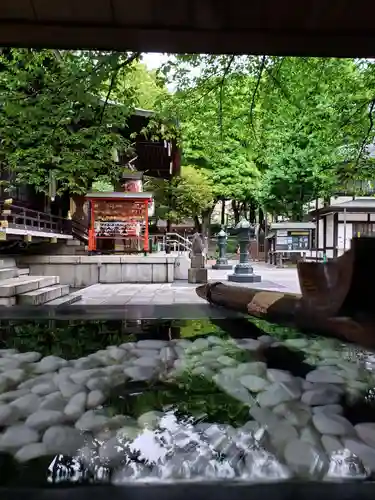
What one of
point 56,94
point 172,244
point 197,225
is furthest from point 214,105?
point 197,225

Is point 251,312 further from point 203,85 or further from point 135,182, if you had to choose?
point 135,182

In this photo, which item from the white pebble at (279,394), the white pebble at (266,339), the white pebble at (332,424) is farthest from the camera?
the white pebble at (266,339)

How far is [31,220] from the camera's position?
34.4ft

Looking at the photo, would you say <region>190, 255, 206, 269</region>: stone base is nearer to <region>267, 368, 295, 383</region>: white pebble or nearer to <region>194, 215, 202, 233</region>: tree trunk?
<region>267, 368, 295, 383</region>: white pebble

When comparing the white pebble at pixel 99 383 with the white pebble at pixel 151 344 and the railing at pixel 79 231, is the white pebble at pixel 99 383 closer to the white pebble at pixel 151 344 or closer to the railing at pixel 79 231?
the white pebble at pixel 151 344

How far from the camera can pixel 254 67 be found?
5215 millimetres

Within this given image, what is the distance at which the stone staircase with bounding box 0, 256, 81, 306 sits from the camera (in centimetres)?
640

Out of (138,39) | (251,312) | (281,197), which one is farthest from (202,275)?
(281,197)

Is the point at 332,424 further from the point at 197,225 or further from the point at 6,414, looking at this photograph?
the point at 197,225

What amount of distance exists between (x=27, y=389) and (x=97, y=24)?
2299 millimetres

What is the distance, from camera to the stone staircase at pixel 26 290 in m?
6.40

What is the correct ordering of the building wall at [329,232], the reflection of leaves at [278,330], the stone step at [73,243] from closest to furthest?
the reflection of leaves at [278,330] < the stone step at [73,243] < the building wall at [329,232]

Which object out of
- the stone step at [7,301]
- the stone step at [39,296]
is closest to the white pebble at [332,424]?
the stone step at [7,301]

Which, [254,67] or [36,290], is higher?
[254,67]
